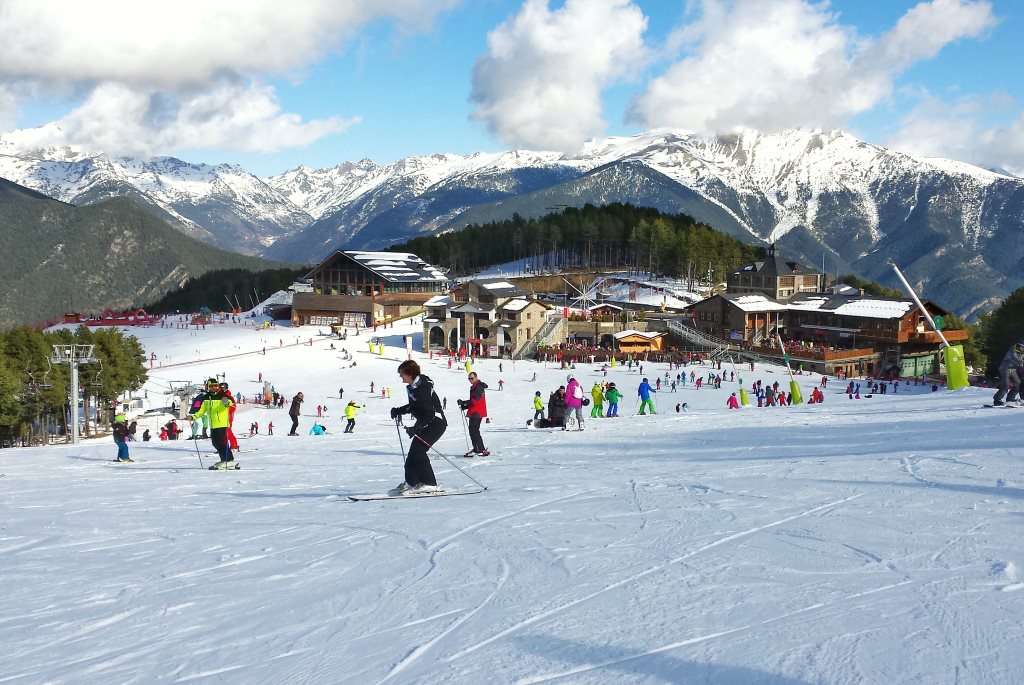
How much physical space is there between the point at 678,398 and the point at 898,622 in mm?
35191

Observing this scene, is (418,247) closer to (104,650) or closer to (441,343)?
(441,343)

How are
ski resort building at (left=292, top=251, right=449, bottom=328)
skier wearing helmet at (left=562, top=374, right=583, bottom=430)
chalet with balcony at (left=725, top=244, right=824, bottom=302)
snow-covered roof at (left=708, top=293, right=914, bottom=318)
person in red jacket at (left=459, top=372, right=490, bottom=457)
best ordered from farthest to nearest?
ski resort building at (left=292, top=251, right=449, bottom=328)
chalet with balcony at (left=725, top=244, right=824, bottom=302)
snow-covered roof at (left=708, top=293, right=914, bottom=318)
skier wearing helmet at (left=562, top=374, right=583, bottom=430)
person in red jacket at (left=459, top=372, right=490, bottom=457)

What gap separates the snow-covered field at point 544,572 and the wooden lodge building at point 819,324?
49.9m

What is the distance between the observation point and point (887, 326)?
62281 millimetres

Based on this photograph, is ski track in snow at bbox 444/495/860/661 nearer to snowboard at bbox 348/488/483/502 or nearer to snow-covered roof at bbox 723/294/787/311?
snowboard at bbox 348/488/483/502

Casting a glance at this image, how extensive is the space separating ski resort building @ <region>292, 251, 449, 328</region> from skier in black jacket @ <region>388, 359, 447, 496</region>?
223 feet

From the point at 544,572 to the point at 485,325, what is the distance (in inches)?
2319

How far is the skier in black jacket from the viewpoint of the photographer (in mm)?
9516

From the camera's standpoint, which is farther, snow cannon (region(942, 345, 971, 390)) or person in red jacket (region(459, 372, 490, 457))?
snow cannon (region(942, 345, 971, 390))

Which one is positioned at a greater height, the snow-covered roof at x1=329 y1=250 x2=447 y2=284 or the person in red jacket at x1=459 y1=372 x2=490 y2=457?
the snow-covered roof at x1=329 y1=250 x2=447 y2=284

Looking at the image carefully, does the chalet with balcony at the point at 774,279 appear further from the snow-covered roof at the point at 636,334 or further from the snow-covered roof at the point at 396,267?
the snow-covered roof at the point at 396,267

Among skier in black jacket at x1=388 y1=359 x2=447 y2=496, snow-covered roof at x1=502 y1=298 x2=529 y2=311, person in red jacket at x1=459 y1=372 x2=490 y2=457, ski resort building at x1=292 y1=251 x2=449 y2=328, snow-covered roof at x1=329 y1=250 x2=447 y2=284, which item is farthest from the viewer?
snow-covered roof at x1=329 y1=250 x2=447 y2=284

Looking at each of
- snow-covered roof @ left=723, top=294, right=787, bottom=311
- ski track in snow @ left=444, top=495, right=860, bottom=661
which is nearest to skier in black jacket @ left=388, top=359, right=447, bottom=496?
ski track in snow @ left=444, top=495, right=860, bottom=661

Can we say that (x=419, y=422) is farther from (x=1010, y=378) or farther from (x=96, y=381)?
(x=96, y=381)
